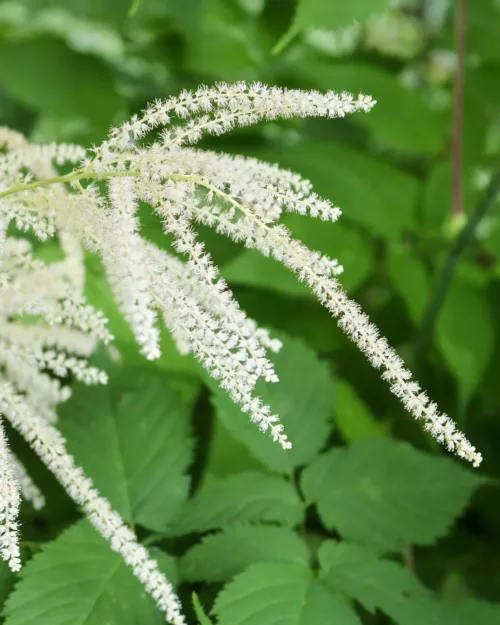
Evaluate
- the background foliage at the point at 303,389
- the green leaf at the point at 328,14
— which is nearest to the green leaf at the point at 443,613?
the background foliage at the point at 303,389

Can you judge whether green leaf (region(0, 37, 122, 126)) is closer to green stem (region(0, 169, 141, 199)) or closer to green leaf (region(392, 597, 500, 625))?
green stem (region(0, 169, 141, 199))

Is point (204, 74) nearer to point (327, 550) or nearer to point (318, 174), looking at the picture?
point (318, 174)

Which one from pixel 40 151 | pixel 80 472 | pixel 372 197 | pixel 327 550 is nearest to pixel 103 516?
pixel 80 472

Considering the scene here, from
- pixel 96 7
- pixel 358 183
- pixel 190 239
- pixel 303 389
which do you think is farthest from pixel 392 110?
pixel 190 239

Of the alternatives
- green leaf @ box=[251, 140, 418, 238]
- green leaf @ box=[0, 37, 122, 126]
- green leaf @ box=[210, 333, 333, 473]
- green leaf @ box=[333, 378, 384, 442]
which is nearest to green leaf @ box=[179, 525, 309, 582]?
green leaf @ box=[210, 333, 333, 473]

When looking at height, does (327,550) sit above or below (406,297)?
below

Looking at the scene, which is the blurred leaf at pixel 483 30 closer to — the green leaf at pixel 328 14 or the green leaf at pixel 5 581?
the green leaf at pixel 328 14
